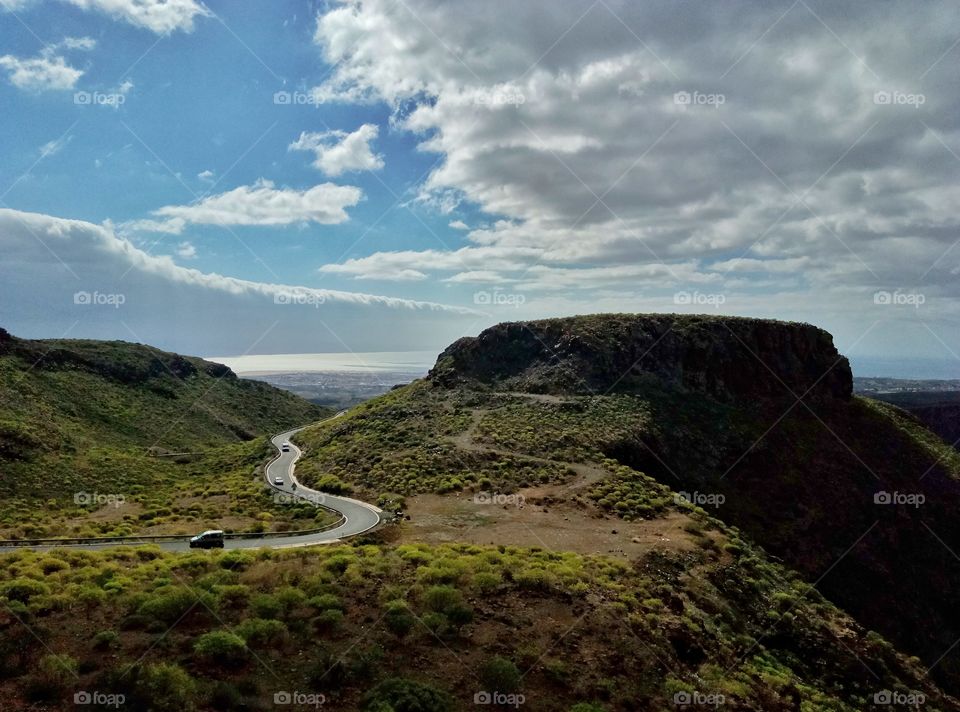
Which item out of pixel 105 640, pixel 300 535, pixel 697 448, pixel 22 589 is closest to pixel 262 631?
pixel 105 640

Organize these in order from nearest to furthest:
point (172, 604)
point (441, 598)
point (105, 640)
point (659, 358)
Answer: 1. point (105, 640)
2. point (172, 604)
3. point (441, 598)
4. point (659, 358)

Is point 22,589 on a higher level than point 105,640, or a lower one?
higher

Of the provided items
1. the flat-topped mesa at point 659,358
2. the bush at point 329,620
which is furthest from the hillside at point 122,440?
the flat-topped mesa at point 659,358

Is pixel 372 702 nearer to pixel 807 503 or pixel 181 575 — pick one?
pixel 181 575

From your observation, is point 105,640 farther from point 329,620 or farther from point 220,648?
point 329,620

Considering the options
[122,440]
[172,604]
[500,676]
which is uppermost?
[172,604]
